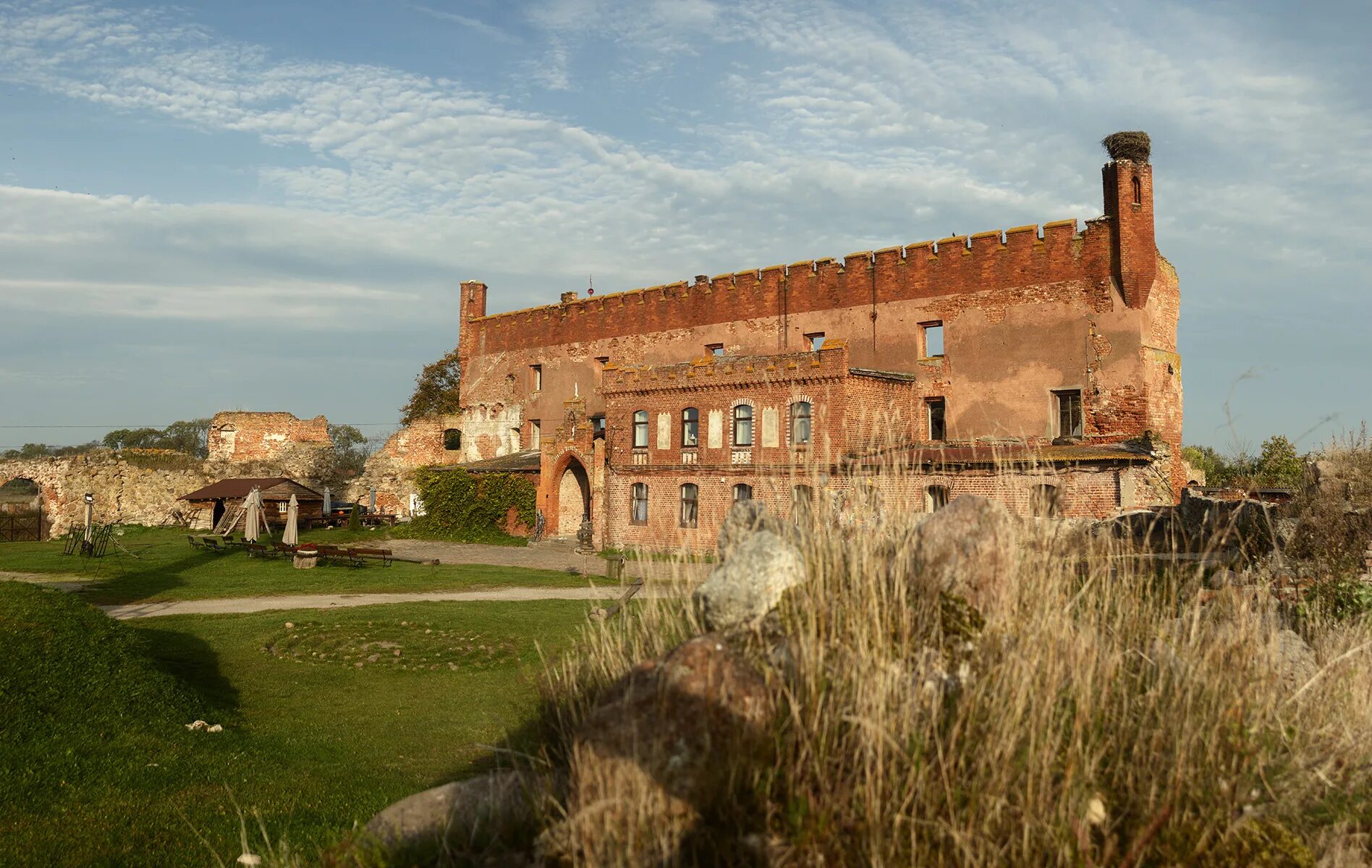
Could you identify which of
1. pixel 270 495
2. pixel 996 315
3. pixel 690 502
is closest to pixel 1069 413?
pixel 996 315

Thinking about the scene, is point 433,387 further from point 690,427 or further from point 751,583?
point 751,583

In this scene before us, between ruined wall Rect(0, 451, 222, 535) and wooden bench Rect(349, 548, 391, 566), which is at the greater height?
ruined wall Rect(0, 451, 222, 535)

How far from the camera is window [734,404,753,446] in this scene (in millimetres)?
30453

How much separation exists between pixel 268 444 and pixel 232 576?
1072 inches

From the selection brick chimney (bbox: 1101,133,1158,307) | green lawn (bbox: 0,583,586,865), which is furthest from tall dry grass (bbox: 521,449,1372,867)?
brick chimney (bbox: 1101,133,1158,307)

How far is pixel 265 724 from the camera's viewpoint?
1027cm

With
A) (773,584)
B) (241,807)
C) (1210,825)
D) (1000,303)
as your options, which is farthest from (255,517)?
(1210,825)

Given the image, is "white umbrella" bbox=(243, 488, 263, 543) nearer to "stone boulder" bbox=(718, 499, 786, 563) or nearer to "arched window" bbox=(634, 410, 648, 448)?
"arched window" bbox=(634, 410, 648, 448)

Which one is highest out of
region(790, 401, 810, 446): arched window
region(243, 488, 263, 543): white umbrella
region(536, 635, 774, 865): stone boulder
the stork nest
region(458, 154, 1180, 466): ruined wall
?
the stork nest

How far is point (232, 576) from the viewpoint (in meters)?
22.8

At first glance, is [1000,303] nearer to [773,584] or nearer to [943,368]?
[943,368]

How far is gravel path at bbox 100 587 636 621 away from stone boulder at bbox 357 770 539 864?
35.3ft

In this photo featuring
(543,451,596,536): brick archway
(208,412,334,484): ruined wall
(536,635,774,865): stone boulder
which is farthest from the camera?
(208,412,334,484): ruined wall

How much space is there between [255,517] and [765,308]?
19333 mm
